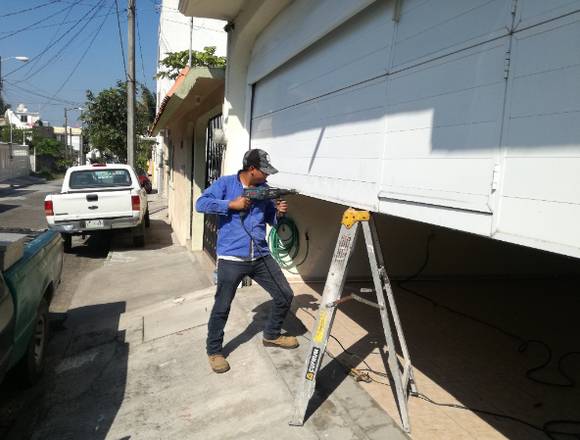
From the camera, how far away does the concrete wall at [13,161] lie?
36281 millimetres

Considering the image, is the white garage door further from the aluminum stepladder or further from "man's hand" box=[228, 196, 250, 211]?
"man's hand" box=[228, 196, 250, 211]

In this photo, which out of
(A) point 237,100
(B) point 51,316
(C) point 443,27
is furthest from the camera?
(A) point 237,100

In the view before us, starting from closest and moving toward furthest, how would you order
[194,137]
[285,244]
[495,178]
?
[495,178] < [285,244] < [194,137]

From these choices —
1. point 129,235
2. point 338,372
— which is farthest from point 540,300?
point 129,235

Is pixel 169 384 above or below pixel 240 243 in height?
below

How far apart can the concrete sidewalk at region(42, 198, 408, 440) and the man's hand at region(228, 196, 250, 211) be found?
1.26 m

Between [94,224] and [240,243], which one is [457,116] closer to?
[240,243]

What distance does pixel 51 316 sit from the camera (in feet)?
20.8

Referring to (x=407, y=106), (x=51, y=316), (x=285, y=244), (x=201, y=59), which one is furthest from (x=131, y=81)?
(x=407, y=106)

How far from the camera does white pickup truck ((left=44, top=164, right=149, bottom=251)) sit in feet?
33.8

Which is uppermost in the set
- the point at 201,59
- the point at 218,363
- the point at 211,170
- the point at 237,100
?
the point at 201,59

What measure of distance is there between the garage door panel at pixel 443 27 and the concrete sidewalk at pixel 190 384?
7.25 feet

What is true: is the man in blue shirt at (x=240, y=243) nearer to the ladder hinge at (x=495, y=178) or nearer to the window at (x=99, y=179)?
the ladder hinge at (x=495, y=178)

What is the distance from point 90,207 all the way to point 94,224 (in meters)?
0.36
